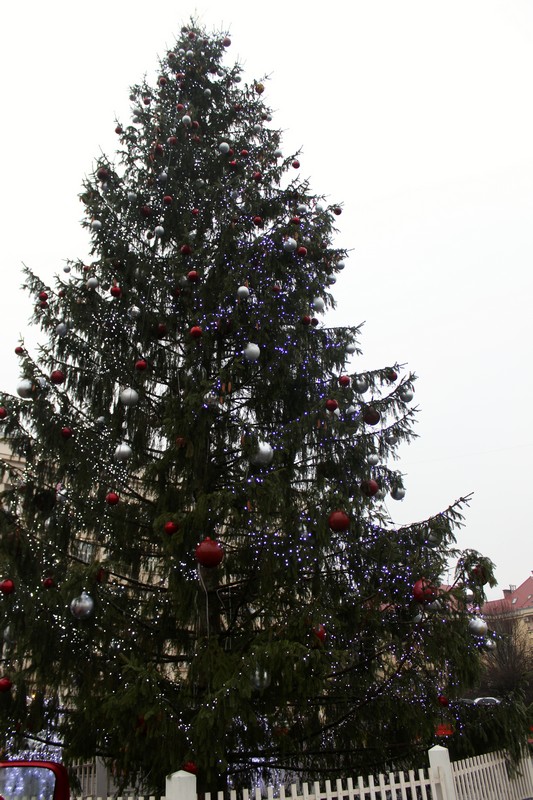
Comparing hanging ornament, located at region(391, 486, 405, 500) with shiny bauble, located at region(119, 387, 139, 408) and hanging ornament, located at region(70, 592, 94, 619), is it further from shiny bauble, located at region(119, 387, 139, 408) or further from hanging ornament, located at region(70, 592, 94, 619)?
hanging ornament, located at region(70, 592, 94, 619)

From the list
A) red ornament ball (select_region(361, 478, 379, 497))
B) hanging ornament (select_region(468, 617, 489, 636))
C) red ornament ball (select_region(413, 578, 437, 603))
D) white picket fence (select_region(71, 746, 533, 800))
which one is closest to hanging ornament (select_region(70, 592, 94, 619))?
white picket fence (select_region(71, 746, 533, 800))

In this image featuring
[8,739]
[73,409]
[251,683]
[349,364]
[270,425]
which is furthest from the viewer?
[349,364]

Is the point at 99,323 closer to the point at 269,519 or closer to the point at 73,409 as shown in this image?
the point at 73,409

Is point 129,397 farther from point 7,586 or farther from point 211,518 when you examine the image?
point 7,586

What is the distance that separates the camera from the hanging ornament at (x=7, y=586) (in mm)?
5695

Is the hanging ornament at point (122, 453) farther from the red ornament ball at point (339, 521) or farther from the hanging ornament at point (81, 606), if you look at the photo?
the red ornament ball at point (339, 521)

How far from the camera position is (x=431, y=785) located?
20.5 ft

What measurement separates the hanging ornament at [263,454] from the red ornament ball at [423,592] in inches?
82.4

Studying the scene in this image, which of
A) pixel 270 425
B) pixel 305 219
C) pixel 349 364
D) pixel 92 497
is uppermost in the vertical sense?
pixel 305 219

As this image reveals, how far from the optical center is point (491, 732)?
287 inches

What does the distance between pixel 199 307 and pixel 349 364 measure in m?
2.50

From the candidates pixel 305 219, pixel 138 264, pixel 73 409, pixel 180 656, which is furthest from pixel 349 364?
pixel 180 656

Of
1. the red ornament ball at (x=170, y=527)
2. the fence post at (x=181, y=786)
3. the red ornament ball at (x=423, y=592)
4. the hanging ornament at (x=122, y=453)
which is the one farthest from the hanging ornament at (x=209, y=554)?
the red ornament ball at (x=423, y=592)

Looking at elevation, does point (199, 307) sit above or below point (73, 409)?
above
